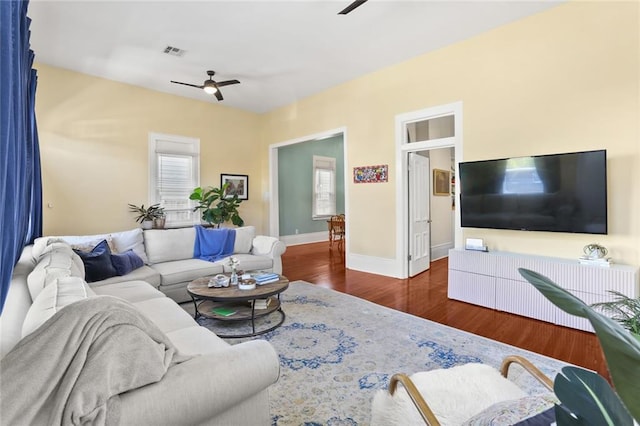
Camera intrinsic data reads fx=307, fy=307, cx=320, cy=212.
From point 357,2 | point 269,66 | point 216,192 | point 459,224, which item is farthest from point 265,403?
point 216,192

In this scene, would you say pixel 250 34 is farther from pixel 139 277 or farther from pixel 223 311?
pixel 223 311

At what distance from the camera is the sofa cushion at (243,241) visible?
466 cm

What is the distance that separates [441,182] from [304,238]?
389cm

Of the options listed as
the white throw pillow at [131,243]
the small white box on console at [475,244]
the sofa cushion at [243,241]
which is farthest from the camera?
the sofa cushion at [243,241]

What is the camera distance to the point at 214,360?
1298 millimetres

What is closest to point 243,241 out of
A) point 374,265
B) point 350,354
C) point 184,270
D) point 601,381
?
point 184,270

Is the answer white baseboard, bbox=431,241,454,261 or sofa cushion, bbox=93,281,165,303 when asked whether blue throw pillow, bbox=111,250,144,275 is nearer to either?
sofa cushion, bbox=93,281,165,303

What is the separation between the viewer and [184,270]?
Result: 3730 mm

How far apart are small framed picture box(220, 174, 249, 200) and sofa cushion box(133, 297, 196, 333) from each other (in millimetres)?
4433

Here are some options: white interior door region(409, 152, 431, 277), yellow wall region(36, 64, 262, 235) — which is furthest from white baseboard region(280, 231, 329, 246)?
white interior door region(409, 152, 431, 277)

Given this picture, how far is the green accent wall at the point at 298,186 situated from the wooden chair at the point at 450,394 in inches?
262

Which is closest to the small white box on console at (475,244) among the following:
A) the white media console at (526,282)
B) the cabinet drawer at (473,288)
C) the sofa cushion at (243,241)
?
the white media console at (526,282)

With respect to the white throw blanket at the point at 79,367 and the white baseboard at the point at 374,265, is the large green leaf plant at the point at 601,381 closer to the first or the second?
the white throw blanket at the point at 79,367

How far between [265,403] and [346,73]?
4.89 m
